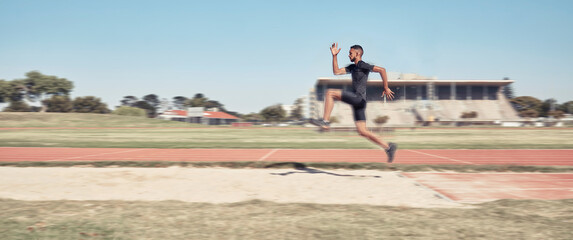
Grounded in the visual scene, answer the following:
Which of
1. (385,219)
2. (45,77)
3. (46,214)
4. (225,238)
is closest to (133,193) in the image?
(46,214)

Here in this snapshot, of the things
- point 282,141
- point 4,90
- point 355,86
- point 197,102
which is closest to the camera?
point 355,86

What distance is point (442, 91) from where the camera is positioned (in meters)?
91.8

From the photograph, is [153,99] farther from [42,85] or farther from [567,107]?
[567,107]

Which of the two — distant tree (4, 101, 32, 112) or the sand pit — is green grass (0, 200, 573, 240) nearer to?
the sand pit

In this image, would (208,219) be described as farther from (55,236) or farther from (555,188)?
(555,188)

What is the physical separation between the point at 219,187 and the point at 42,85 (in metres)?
109

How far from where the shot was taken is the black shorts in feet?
19.6

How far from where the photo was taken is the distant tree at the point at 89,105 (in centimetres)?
9806

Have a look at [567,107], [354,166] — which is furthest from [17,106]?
[567,107]

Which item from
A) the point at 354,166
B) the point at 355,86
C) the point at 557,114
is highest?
the point at 355,86

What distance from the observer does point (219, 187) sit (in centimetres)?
608

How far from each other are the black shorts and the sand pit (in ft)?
3.86

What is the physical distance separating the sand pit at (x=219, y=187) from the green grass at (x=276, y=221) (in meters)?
0.83

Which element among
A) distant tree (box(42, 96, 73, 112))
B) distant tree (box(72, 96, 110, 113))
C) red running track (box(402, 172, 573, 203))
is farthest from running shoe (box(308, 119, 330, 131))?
distant tree (box(72, 96, 110, 113))
